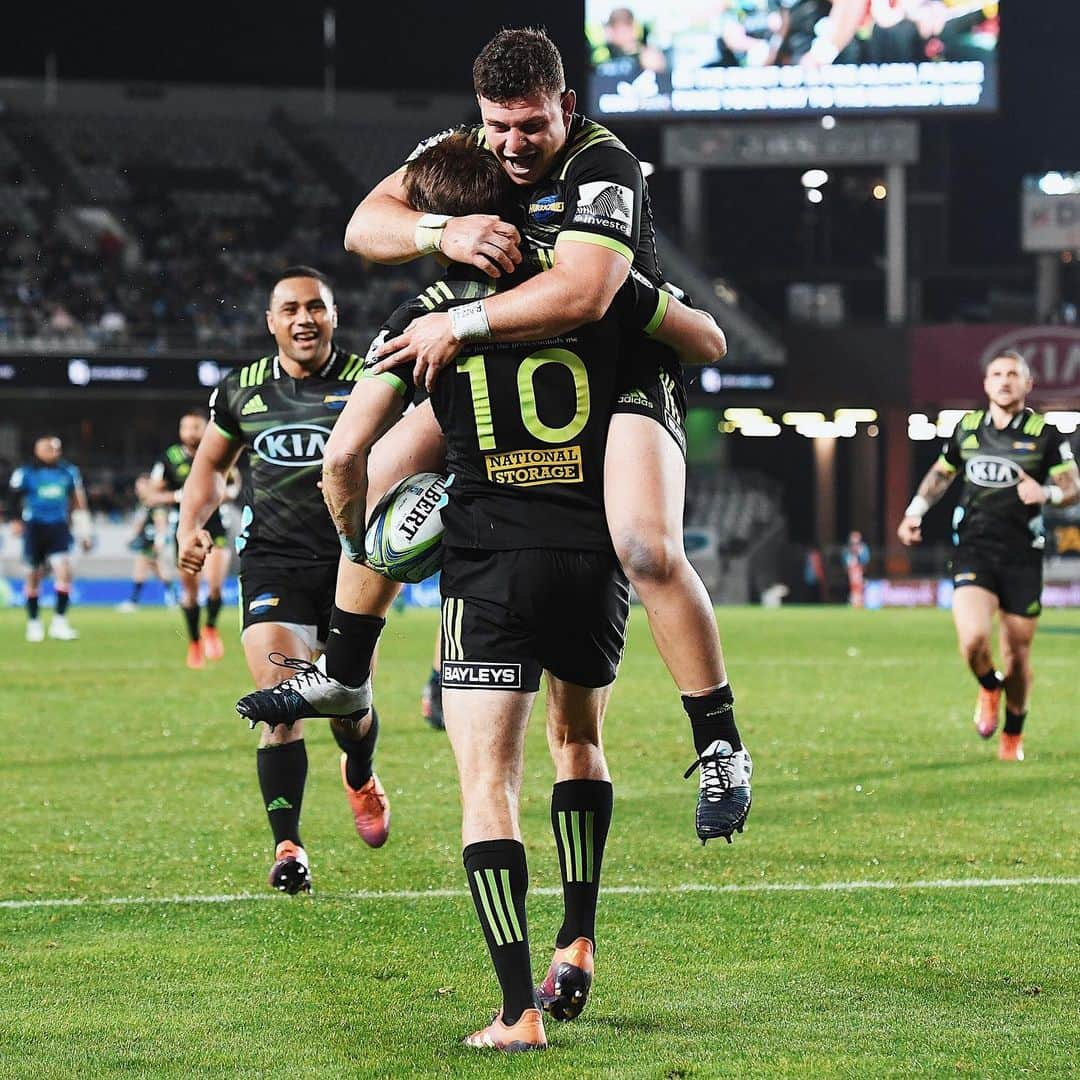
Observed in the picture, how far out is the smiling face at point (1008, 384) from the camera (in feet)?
34.1

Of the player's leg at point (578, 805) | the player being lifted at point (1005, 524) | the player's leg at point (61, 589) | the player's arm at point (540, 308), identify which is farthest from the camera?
the player's leg at point (61, 589)

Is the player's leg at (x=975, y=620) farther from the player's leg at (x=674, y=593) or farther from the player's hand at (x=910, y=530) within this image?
the player's leg at (x=674, y=593)

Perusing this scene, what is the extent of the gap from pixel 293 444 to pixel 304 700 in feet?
7.31

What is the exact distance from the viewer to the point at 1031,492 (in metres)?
10.1

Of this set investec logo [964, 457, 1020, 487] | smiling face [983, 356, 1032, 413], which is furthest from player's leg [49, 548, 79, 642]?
smiling face [983, 356, 1032, 413]

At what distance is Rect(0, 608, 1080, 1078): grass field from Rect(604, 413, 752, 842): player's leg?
24.1 inches

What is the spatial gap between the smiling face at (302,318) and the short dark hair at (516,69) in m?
2.95

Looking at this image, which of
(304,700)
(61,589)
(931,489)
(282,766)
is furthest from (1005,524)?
(61,589)

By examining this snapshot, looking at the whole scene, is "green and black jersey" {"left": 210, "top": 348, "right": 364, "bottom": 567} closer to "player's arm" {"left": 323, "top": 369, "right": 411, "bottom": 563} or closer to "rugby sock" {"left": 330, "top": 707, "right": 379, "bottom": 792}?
"rugby sock" {"left": 330, "top": 707, "right": 379, "bottom": 792}

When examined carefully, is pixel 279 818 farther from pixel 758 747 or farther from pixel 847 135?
pixel 847 135

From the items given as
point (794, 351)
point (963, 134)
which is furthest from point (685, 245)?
point (963, 134)

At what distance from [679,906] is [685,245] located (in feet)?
114

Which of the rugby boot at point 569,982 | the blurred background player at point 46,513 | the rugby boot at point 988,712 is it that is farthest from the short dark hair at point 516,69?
the blurred background player at point 46,513

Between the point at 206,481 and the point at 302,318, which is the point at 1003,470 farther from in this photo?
the point at 206,481
